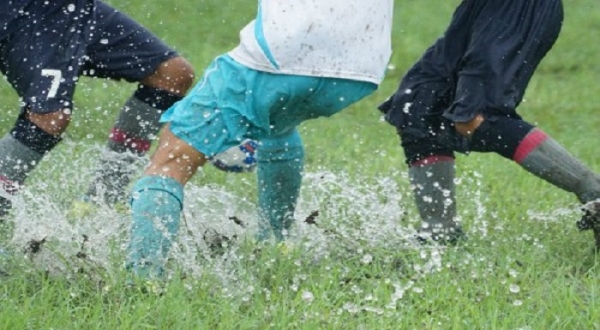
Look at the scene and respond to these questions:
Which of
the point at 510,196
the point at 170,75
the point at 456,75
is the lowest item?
the point at 510,196

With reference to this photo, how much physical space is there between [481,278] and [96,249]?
3.93 ft

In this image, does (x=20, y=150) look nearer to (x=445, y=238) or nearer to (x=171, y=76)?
(x=171, y=76)

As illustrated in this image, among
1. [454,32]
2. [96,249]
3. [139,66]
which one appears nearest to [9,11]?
[139,66]

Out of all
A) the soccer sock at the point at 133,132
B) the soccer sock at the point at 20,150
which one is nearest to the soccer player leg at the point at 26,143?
the soccer sock at the point at 20,150

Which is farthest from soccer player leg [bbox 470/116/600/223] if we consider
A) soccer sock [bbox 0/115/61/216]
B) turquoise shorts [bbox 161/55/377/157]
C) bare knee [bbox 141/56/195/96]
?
soccer sock [bbox 0/115/61/216]

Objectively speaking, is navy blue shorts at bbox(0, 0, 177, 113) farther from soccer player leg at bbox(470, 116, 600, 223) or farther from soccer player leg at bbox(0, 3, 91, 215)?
soccer player leg at bbox(470, 116, 600, 223)

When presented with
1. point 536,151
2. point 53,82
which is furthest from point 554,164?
point 53,82

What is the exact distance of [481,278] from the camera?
169 inches

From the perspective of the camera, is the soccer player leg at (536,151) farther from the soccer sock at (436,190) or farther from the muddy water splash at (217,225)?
the muddy water splash at (217,225)

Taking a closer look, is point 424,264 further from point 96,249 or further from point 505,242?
point 96,249

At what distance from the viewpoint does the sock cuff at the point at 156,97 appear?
536 cm

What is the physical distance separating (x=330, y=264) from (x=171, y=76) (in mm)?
1281

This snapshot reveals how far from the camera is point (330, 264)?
4.40 m

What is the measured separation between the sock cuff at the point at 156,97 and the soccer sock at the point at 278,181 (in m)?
0.71
